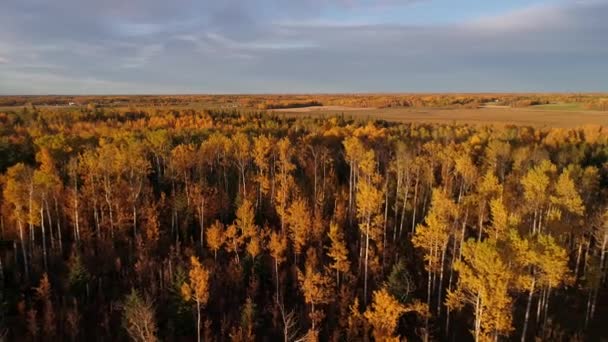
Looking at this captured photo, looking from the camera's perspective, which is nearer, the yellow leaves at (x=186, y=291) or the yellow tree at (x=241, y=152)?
the yellow leaves at (x=186, y=291)

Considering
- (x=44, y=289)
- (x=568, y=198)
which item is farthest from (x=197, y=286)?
(x=568, y=198)

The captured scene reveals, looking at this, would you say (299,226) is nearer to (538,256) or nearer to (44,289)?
(538,256)

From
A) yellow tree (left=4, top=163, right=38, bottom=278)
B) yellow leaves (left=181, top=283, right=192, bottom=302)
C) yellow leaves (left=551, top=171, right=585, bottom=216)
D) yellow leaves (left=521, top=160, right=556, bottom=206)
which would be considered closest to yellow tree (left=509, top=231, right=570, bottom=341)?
yellow leaves (left=551, top=171, right=585, bottom=216)

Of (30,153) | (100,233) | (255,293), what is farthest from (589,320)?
(30,153)

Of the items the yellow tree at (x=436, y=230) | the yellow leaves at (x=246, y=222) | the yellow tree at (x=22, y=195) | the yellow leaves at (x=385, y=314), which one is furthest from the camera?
the yellow leaves at (x=246, y=222)

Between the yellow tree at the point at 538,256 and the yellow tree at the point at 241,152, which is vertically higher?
the yellow tree at the point at 241,152

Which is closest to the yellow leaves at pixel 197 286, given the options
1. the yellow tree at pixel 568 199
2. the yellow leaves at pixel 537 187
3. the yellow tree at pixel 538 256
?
the yellow tree at pixel 538 256

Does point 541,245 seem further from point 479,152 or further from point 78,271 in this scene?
point 479,152

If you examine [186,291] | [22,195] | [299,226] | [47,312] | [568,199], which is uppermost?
[22,195]

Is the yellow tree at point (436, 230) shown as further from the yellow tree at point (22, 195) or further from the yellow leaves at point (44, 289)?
the yellow tree at point (22, 195)
